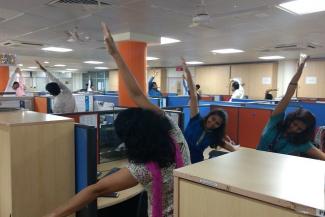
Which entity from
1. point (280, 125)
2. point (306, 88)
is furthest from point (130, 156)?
point (306, 88)

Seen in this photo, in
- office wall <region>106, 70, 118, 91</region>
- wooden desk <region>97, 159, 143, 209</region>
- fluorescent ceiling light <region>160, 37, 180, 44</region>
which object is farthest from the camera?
office wall <region>106, 70, 118, 91</region>

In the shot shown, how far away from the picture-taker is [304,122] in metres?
1.94

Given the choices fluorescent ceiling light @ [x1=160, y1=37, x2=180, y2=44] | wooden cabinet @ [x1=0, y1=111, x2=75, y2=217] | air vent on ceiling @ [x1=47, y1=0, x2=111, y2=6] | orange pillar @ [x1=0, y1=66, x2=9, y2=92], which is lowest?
wooden cabinet @ [x1=0, y1=111, x2=75, y2=217]

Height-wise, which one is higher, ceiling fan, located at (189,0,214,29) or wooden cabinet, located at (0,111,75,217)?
ceiling fan, located at (189,0,214,29)

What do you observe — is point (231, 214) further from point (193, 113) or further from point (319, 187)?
point (193, 113)

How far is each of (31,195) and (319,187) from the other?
1537 millimetres

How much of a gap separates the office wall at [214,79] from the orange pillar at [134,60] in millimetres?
6885

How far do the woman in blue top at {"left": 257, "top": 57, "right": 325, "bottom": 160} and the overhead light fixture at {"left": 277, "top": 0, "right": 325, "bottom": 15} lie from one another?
1931mm

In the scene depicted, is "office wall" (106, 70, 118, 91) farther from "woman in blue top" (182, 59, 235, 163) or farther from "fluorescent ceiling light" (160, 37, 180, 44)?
"woman in blue top" (182, 59, 235, 163)

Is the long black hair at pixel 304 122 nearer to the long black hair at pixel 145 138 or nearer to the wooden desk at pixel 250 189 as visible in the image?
the wooden desk at pixel 250 189

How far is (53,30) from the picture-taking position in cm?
514

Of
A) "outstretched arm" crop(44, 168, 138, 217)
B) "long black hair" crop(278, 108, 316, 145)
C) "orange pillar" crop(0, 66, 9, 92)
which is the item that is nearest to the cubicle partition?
"outstretched arm" crop(44, 168, 138, 217)

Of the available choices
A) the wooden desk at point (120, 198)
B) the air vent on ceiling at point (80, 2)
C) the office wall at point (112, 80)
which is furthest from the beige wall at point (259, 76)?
the wooden desk at point (120, 198)

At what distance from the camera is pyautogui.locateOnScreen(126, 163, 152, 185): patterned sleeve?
114 centimetres
